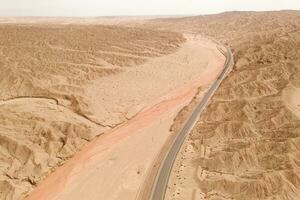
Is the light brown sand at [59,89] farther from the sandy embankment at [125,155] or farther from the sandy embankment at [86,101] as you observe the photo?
the sandy embankment at [125,155]

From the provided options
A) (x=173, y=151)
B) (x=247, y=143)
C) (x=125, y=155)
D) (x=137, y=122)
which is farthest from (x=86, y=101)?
(x=247, y=143)

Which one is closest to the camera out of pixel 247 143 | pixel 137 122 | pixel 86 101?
pixel 247 143

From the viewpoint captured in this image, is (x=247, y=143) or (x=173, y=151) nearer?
(x=247, y=143)

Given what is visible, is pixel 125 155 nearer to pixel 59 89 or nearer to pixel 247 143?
pixel 247 143

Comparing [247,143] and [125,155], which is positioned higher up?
[247,143]

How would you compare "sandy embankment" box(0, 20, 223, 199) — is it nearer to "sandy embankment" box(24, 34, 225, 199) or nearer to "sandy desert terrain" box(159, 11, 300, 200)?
"sandy embankment" box(24, 34, 225, 199)

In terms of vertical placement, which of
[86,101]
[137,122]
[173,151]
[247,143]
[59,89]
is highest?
[59,89]

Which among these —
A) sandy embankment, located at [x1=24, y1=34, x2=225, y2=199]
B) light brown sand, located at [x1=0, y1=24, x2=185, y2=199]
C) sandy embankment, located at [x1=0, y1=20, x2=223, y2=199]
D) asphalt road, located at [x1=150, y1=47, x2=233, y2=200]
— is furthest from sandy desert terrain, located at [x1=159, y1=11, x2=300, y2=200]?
light brown sand, located at [x1=0, y1=24, x2=185, y2=199]

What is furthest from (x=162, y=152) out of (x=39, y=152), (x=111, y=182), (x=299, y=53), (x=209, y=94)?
(x=299, y=53)
